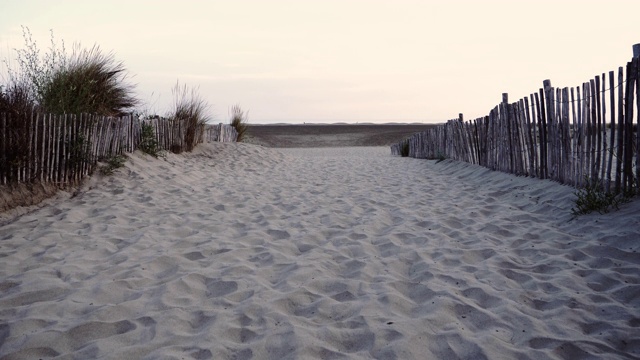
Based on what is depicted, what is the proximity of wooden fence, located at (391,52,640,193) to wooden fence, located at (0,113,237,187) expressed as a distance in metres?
5.73

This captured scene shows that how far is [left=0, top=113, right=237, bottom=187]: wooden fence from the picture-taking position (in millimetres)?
5520

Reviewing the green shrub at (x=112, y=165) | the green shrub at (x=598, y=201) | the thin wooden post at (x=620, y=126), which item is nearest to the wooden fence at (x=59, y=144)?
the green shrub at (x=112, y=165)

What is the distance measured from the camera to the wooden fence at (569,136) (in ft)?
14.5

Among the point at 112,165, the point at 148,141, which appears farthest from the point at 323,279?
the point at 148,141

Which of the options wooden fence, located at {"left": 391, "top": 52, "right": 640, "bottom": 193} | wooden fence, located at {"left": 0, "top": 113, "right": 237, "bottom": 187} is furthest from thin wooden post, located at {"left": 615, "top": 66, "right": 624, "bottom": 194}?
wooden fence, located at {"left": 0, "top": 113, "right": 237, "bottom": 187}

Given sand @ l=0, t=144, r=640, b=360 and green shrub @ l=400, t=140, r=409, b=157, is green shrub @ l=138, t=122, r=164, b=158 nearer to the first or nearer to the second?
sand @ l=0, t=144, r=640, b=360

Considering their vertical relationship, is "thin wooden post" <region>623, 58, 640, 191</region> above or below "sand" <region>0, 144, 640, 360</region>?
above

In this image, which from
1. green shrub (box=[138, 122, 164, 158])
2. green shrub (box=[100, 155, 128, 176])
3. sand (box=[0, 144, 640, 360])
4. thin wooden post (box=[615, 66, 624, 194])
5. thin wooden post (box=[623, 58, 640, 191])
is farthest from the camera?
green shrub (box=[138, 122, 164, 158])

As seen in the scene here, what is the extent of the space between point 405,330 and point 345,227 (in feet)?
7.46

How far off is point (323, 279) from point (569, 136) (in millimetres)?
3596

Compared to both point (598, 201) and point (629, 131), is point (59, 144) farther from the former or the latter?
point (629, 131)

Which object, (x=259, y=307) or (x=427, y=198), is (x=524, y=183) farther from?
(x=259, y=307)

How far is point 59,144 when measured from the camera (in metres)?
6.15

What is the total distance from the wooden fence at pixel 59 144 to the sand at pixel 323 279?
49cm
